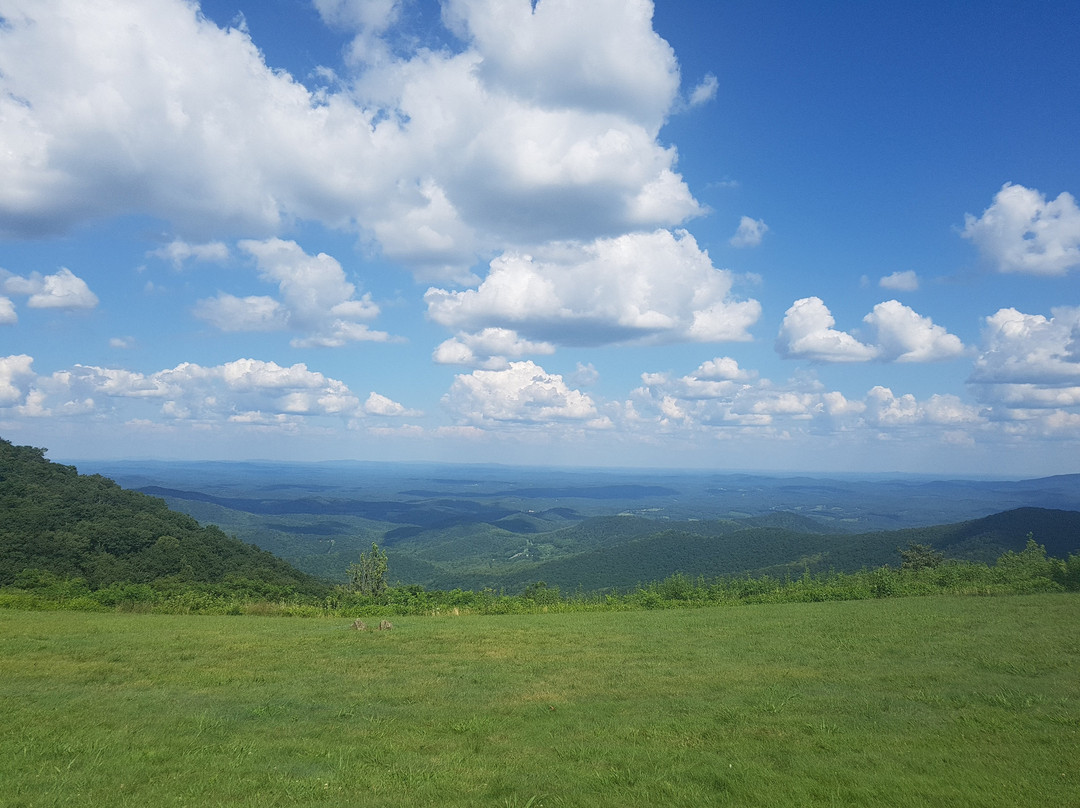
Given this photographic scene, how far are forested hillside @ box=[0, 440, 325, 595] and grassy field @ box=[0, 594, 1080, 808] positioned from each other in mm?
23839

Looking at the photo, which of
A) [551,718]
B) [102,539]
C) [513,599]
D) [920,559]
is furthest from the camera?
[102,539]

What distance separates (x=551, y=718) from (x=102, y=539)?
54.7m

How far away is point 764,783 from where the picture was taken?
760 cm

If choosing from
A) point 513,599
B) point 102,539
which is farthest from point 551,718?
point 102,539

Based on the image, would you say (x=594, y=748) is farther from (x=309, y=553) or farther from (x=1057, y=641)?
(x=309, y=553)

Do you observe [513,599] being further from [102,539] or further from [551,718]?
[102,539]

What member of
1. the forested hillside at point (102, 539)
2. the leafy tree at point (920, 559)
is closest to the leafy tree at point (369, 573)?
the forested hillside at point (102, 539)

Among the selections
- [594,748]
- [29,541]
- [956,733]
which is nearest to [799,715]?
[956,733]

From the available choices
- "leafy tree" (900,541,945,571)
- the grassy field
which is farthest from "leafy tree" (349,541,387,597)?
"leafy tree" (900,541,945,571)

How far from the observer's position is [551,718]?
10906mm

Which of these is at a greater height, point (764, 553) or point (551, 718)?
point (551, 718)

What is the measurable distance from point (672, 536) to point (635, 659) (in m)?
131

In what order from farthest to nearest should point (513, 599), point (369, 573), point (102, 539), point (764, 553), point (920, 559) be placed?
point (764, 553) → point (102, 539) → point (920, 559) → point (369, 573) → point (513, 599)

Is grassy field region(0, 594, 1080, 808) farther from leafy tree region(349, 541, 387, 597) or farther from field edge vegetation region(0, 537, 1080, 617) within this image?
leafy tree region(349, 541, 387, 597)
